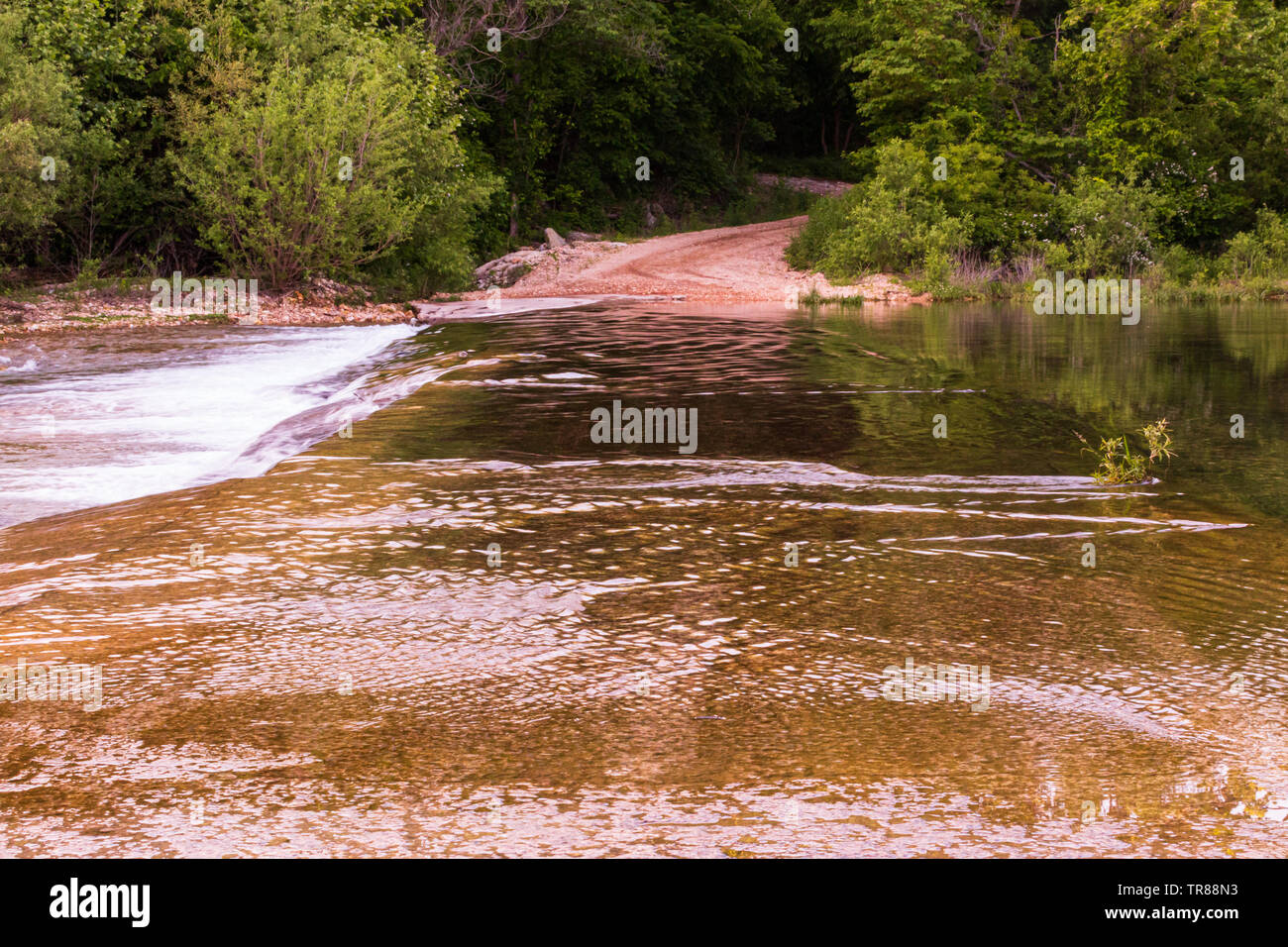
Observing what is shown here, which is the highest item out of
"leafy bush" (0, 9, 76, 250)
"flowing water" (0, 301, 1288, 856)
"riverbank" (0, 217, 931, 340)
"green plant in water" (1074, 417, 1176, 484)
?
"leafy bush" (0, 9, 76, 250)

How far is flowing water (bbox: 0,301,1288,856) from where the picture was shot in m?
4.07

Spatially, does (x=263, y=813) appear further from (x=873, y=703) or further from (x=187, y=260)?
(x=187, y=260)

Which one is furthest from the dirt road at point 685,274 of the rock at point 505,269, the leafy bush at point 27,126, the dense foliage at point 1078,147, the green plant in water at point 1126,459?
the green plant in water at point 1126,459

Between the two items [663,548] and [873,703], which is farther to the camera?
[663,548]

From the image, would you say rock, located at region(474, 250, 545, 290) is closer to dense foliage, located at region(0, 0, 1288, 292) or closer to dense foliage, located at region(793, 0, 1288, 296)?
dense foliage, located at region(0, 0, 1288, 292)

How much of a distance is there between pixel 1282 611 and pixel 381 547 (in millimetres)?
4866

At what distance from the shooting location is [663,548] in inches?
293

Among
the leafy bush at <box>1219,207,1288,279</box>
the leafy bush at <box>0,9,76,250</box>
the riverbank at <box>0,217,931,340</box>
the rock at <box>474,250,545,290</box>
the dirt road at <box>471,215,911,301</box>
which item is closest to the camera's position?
the leafy bush at <box>0,9,76,250</box>

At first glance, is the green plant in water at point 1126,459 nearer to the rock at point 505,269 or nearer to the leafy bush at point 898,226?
the leafy bush at point 898,226

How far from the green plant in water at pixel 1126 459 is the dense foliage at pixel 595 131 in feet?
55.3

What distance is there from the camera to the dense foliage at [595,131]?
77.0ft

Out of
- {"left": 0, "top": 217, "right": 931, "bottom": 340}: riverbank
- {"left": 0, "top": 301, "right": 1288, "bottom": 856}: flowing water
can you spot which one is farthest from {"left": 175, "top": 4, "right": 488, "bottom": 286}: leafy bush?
{"left": 0, "top": 301, "right": 1288, "bottom": 856}: flowing water

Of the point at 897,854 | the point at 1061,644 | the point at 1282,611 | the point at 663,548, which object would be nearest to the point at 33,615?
the point at 663,548

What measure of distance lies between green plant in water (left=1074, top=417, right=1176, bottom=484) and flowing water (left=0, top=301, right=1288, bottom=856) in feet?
0.78
